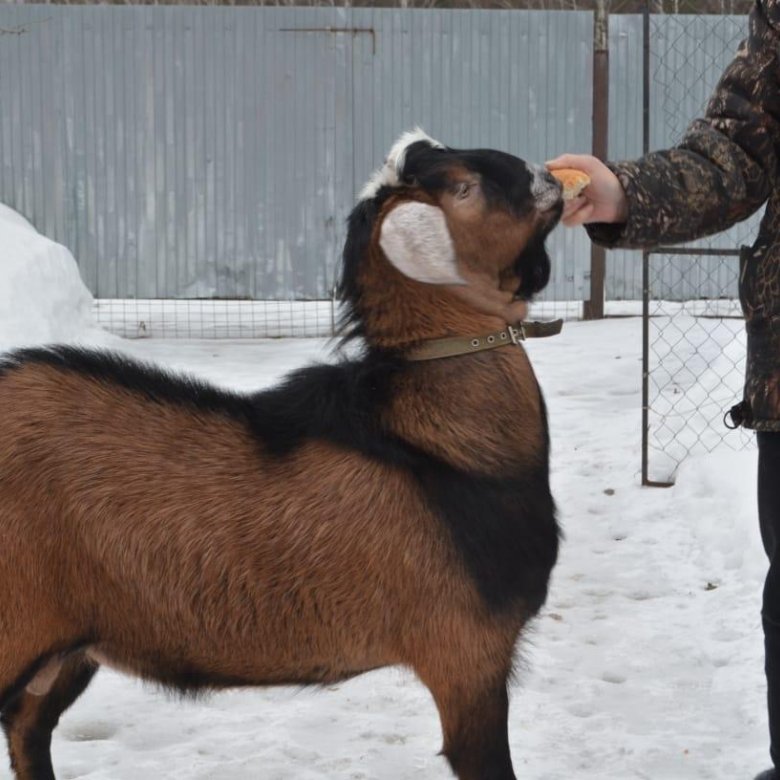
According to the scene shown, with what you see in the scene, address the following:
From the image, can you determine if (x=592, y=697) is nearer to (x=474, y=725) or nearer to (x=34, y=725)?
(x=474, y=725)

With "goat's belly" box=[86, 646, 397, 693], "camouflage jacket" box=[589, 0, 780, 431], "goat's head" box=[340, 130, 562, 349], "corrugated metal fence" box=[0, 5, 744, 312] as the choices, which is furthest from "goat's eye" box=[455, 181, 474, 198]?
"corrugated metal fence" box=[0, 5, 744, 312]

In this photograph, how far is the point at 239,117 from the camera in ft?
35.2

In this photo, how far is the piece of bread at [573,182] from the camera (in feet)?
8.49

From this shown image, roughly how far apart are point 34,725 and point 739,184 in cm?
208

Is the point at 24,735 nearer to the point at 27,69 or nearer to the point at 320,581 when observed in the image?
the point at 320,581

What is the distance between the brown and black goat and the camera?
264 centimetres

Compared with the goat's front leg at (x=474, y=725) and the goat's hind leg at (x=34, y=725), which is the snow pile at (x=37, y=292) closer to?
the goat's hind leg at (x=34, y=725)

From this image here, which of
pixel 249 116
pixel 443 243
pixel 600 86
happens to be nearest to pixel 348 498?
pixel 443 243

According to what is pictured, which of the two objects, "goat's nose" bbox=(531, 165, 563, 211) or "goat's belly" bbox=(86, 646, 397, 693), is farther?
"goat's belly" bbox=(86, 646, 397, 693)

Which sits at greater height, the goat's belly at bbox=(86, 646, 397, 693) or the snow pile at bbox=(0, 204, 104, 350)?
the snow pile at bbox=(0, 204, 104, 350)

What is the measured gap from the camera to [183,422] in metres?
2.77

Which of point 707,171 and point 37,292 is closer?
point 707,171

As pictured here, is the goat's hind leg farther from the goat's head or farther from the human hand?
the human hand

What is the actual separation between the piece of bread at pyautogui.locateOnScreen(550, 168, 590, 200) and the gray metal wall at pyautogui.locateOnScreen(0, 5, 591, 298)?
8.20 m
